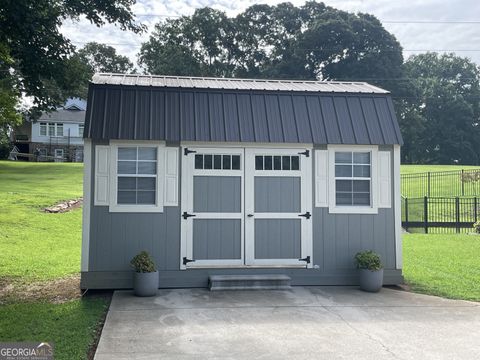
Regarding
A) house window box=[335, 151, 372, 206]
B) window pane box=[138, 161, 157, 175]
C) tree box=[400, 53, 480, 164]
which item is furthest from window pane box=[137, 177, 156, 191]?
tree box=[400, 53, 480, 164]

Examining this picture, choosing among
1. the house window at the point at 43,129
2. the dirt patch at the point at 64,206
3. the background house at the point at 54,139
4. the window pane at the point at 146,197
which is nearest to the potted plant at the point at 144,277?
the window pane at the point at 146,197

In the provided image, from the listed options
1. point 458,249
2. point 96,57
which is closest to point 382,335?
point 458,249

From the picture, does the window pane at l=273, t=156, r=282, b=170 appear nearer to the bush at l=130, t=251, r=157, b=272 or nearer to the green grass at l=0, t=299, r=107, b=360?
the bush at l=130, t=251, r=157, b=272

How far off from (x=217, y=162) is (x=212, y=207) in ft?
2.31

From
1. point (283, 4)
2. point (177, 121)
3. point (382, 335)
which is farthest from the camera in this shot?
point (283, 4)

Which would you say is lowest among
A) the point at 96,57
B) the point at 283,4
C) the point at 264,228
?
the point at 264,228

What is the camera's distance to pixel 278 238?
23.3 feet

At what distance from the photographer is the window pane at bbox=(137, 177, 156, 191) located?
682cm

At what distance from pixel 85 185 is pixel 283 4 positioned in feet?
139

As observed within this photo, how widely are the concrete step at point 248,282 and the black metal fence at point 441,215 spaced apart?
10.2m

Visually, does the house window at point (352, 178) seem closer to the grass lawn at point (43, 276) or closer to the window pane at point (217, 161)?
the window pane at point (217, 161)

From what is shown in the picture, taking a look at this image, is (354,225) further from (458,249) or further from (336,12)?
(336,12)

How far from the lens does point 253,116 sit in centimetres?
712

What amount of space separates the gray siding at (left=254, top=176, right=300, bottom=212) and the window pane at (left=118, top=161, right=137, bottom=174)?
1.88m
